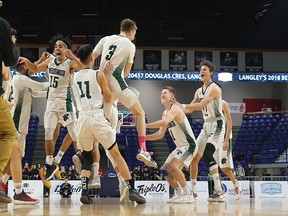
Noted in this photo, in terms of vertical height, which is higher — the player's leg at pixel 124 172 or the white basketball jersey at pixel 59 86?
the white basketball jersey at pixel 59 86

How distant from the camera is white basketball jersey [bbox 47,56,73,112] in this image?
7.50 metres

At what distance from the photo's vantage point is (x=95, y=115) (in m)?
6.17

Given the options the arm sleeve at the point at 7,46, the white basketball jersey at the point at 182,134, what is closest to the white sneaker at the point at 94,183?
the white basketball jersey at the point at 182,134

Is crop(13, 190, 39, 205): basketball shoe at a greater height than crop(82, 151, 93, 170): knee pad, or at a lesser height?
lesser

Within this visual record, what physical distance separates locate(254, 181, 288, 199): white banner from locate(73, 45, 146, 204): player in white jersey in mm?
8834

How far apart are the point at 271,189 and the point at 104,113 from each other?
9350 mm

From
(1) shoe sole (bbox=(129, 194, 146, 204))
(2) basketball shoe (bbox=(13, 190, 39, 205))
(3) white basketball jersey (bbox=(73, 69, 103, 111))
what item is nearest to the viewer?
(1) shoe sole (bbox=(129, 194, 146, 204))

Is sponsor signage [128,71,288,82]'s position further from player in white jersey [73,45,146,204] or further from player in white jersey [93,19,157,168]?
player in white jersey [73,45,146,204]

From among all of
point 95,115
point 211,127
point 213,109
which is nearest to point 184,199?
point 211,127

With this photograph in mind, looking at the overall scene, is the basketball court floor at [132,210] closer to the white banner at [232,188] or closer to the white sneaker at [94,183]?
the white sneaker at [94,183]

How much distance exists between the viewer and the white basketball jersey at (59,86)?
7.50 metres

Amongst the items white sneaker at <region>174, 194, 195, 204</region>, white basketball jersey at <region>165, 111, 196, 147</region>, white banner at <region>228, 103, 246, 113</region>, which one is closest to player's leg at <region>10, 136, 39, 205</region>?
white sneaker at <region>174, 194, 195, 204</region>

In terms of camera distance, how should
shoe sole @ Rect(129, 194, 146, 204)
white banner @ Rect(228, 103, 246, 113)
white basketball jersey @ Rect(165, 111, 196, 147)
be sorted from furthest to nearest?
white banner @ Rect(228, 103, 246, 113) < white basketball jersey @ Rect(165, 111, 196, 147) < shoe sole @ Rect(129, 194, 146, 204)

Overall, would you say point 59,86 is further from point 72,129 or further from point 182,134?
point 182,134
